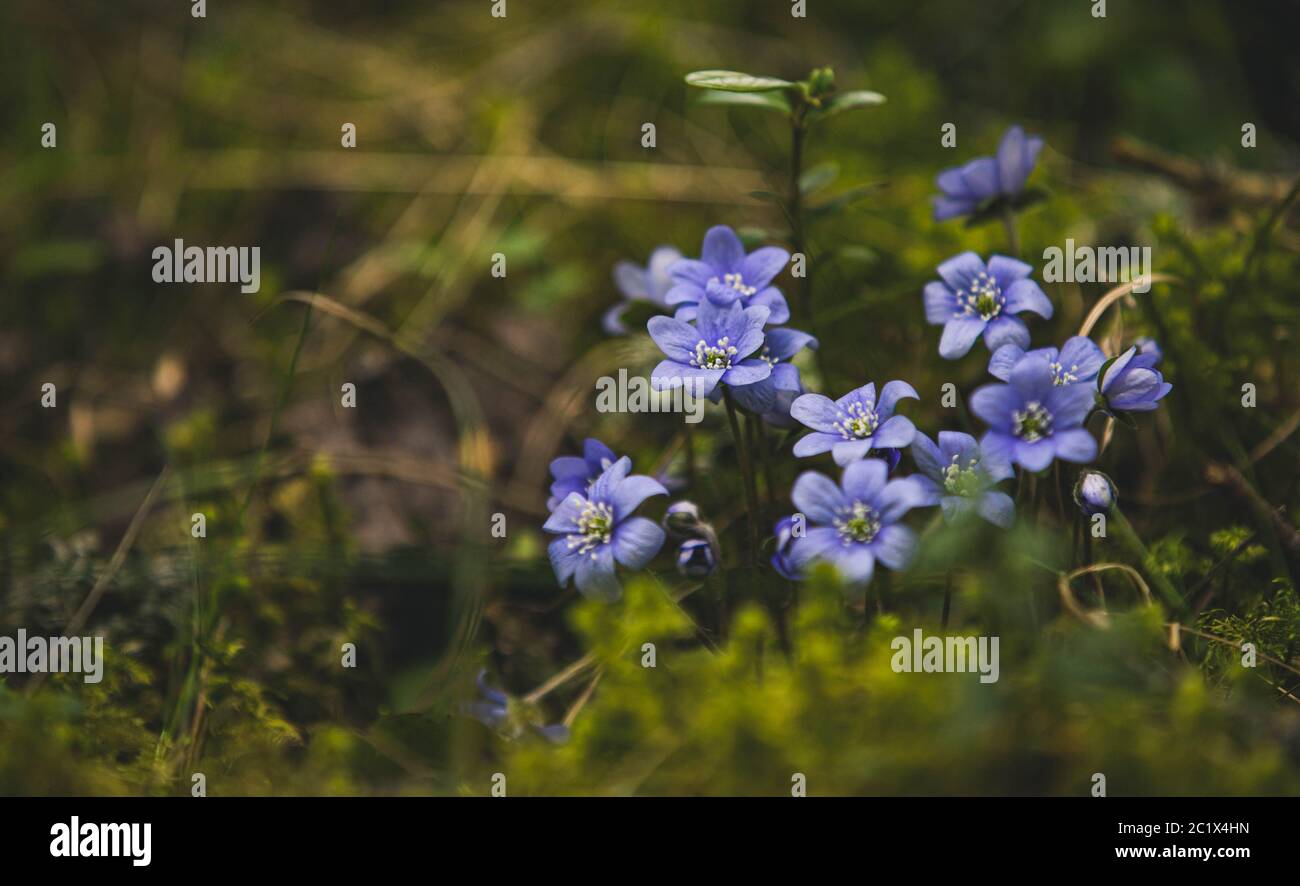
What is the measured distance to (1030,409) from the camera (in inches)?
60.2

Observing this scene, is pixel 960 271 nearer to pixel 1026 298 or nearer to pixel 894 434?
pixel 1026 298

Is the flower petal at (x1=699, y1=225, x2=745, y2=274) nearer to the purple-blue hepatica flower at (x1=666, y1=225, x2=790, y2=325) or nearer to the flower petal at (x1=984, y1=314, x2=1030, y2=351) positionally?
the purple-blue hepatica flower at (x1=666, y1=225, x2=790, y2=325)

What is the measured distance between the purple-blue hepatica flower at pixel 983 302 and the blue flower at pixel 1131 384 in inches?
6.3

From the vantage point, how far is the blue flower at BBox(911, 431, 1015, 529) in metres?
1.50

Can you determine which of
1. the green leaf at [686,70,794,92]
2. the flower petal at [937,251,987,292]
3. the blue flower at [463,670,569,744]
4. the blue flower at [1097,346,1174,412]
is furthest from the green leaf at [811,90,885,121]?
the blue flower at [463,670,569,744]

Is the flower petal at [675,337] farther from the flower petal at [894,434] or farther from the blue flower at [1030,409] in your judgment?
the blue flower at [1030,409]

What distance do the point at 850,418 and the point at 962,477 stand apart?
216 millimetres

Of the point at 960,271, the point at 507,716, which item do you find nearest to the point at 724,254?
the point at 960,271

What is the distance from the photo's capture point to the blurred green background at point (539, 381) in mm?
1442

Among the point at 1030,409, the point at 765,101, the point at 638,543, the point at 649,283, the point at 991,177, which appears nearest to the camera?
the point at 1030,409

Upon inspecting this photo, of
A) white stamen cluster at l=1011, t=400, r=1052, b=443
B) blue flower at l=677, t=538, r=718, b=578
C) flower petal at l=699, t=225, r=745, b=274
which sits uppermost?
flower petal at l=699, t=225, r=745, b=274

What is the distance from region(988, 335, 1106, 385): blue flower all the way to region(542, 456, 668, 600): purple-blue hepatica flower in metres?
0.62

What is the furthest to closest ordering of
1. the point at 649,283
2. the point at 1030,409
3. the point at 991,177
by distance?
1. the point at 649,283
2. the point at 991,177
3. the point at 1030,409
